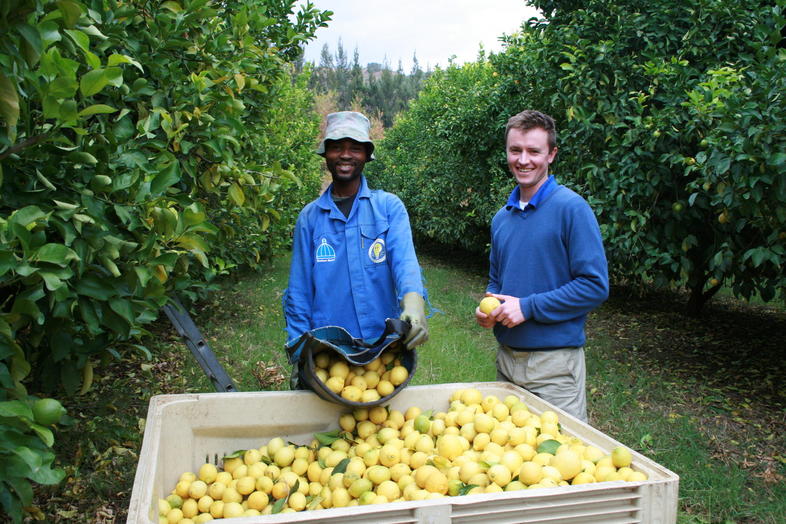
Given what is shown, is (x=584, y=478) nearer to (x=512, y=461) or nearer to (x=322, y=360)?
(x=512, y=461)

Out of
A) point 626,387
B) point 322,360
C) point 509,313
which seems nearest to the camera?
point 322,360

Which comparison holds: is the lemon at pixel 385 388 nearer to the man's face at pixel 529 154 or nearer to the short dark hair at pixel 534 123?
the man's face at pixel 529 154

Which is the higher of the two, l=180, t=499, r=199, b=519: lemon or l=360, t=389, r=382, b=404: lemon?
l=360, t=389, r=382, b=404: lemon

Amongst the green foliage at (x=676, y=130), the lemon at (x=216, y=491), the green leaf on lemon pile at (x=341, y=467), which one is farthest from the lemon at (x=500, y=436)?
the green foliage at (x=676, y=130)

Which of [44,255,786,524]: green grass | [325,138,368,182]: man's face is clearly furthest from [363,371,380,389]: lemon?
[44,255,786,524]: green grass

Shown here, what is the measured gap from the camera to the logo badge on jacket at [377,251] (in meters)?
2.64

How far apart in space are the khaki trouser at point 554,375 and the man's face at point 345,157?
3.63 feet

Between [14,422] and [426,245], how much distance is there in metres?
16.3

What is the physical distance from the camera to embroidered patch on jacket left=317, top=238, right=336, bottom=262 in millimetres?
2656

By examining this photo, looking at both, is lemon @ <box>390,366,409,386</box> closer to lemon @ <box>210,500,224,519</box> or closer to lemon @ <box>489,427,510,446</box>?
lemon @ <box>489,427,510,446</box>

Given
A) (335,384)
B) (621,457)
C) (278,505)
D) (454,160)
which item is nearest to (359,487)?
(278,505)

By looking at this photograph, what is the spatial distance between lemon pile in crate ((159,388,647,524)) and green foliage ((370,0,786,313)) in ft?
8.64

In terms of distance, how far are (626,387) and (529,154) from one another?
374 cm

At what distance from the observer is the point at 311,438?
2500 millimetres
